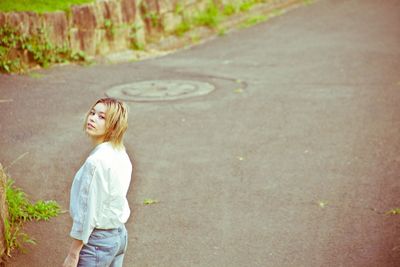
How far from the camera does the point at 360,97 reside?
31.4ft

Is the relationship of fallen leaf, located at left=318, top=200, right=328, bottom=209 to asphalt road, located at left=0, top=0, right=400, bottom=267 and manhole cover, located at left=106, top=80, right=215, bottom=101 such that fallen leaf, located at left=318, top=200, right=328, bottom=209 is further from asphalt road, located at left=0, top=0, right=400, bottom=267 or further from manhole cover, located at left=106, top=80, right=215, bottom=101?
manhole cover, located at left=106, top=80, right=215, bottom=101

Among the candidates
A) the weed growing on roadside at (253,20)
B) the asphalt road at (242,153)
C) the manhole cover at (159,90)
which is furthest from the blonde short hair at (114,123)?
the weed growing on roadside at (253,20)

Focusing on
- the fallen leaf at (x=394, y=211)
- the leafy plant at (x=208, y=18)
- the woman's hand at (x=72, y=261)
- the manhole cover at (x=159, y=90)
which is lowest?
the fallen leaf at (x=394, y=211)

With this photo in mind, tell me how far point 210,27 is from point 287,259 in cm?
943

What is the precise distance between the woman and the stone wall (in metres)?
6.75

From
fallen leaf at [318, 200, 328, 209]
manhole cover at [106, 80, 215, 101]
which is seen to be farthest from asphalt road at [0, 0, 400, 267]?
manhole cover at [106, 80, 215, 101]

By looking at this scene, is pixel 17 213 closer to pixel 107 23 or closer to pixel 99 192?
pixel 99 192

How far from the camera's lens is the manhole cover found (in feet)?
31.6

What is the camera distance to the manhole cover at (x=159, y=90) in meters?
9.63

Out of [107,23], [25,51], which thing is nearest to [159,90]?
[25,51]

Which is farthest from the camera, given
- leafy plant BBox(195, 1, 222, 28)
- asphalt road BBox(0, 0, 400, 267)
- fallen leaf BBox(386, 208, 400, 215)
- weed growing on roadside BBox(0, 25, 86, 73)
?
leafy plant BBox(195, 1, 222, 28)

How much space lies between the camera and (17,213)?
574cm

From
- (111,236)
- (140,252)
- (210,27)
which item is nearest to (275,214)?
(140,252)

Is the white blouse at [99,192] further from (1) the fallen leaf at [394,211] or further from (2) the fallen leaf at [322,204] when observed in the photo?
(1) the fallen leaf at [394,211]
